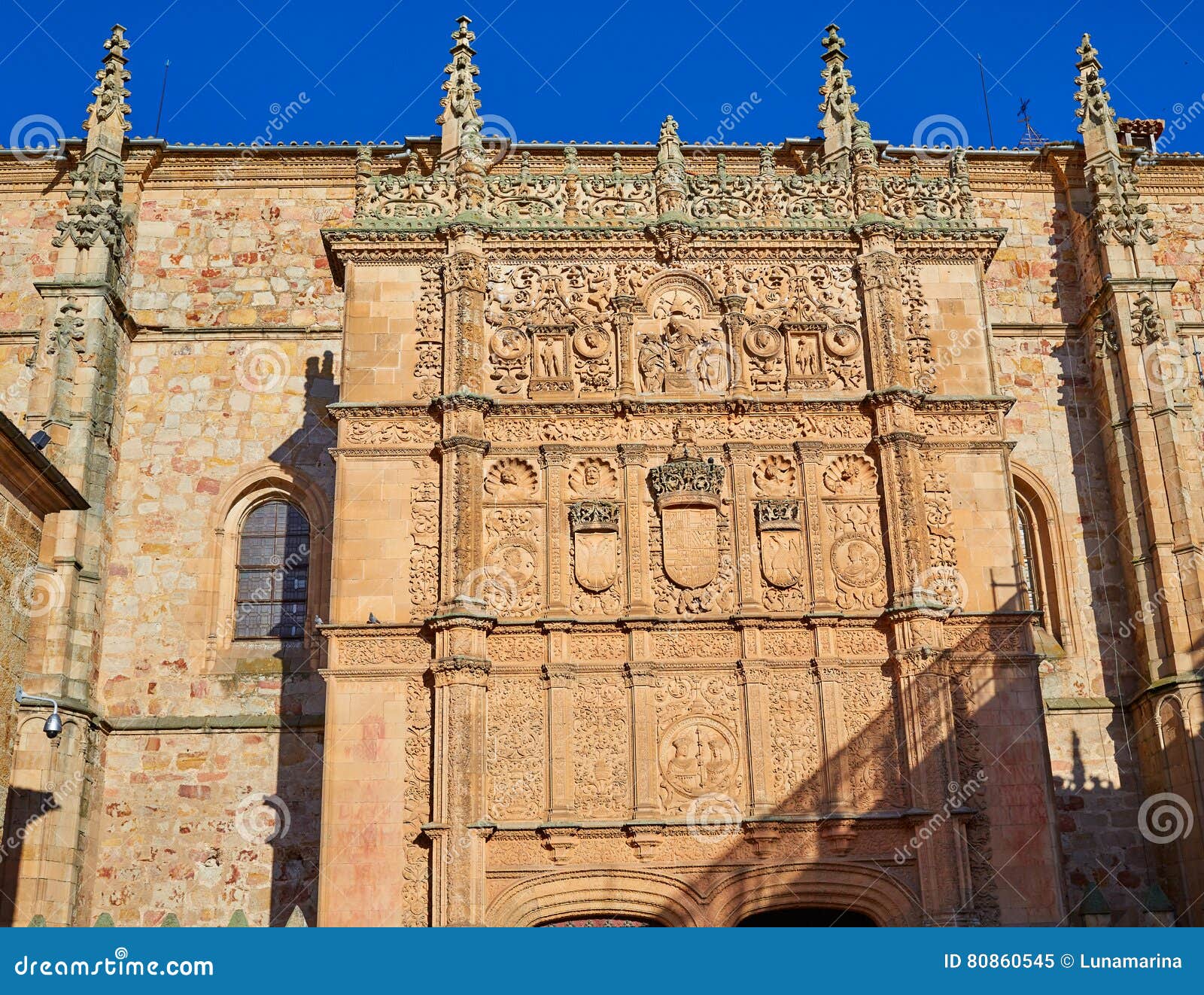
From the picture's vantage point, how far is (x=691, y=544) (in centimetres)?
1856

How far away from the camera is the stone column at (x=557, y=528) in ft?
59.7

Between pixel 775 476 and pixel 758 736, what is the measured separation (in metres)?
3.62

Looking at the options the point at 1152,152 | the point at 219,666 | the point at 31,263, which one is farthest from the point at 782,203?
the point at 31,263

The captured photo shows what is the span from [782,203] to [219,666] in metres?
11.2

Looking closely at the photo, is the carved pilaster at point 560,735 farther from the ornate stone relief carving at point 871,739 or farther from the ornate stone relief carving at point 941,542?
the ornate stone relief carving at point 941,542

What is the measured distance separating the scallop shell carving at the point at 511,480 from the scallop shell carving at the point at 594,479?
54 cm

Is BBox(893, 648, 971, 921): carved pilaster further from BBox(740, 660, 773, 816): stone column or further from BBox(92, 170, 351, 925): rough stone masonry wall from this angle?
BBox(92, 170, 351, 925): rough stone masonry wall

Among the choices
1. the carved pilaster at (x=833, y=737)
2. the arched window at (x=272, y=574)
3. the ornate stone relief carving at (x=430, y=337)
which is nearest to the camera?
the carved pilaster at (x=833, y=737)

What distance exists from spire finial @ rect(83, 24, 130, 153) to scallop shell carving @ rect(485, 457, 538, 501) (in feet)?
33.4

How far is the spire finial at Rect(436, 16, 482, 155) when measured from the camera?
2089 centimetres

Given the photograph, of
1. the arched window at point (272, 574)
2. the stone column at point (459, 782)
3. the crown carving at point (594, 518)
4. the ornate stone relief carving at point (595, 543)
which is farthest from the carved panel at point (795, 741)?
the arched window at point (272, 574)

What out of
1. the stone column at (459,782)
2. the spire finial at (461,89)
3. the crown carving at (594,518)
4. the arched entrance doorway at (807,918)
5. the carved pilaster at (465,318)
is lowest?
the arched entrance doorway at (807,918)

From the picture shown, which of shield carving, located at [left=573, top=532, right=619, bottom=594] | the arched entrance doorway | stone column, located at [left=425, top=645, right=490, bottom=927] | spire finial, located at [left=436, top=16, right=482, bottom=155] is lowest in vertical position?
the arched entrance doorway

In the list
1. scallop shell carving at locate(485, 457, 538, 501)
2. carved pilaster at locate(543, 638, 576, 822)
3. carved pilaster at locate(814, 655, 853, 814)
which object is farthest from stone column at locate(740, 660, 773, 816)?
scallop shell carving at locate(485, 457, 538, 501)
